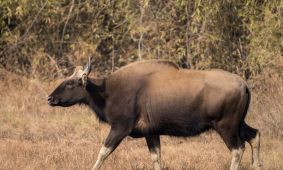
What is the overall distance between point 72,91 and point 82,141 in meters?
2.65

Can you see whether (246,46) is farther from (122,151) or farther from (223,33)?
(122,151)

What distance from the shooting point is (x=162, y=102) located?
10289mm

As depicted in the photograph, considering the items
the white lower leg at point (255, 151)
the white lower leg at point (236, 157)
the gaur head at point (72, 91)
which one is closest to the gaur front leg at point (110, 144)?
the gaur head at point (72, 91)

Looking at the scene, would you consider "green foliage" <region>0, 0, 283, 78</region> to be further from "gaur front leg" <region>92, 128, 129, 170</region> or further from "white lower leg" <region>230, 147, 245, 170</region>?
"gaur front leg" <region>92, 128, 129, 170</region>

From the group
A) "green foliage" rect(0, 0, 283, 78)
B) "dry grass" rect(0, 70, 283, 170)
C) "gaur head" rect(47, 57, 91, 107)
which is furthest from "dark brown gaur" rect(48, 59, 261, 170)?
"green foliage" rect(0, 0, 283, 78)

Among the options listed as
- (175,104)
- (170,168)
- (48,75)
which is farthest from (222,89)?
(48,75)

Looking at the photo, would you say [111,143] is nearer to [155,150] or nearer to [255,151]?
[155,150]

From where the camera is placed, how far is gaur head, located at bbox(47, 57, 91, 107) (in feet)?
35.2

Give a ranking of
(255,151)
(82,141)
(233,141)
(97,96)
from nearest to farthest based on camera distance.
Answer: (233,141) < (255,151) < (97,96) < (82,141)

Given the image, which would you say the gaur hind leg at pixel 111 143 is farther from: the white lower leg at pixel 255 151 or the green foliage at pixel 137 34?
the green foliage at pixel 137 34

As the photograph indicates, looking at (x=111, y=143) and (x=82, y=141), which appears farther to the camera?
(x=82, y=141)

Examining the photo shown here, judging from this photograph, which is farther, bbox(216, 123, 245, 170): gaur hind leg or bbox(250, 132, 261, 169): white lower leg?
bbox(250, 132, 261, 169): white lower leg

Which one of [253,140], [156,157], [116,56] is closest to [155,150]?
[156,157]

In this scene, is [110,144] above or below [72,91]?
below
